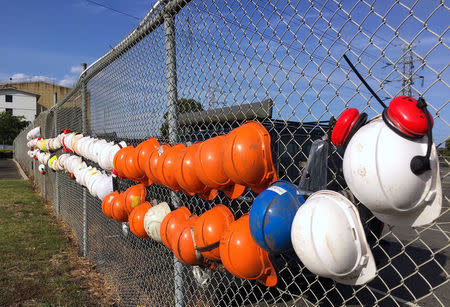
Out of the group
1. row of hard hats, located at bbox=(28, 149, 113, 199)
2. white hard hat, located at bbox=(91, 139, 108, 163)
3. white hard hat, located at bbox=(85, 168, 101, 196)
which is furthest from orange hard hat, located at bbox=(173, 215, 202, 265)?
white hard hat, located at bbox=(85, 168, 101, 196)

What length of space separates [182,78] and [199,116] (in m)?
0.35

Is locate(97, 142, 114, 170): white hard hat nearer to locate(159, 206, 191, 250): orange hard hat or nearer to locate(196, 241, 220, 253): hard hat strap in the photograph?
locate(159, 206, 191, 250): orange hard hat

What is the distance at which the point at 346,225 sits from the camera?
1.24 meters

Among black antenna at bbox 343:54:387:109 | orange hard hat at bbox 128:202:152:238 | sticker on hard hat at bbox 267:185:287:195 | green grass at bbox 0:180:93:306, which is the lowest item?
green grass at bbox 0:180:93:306

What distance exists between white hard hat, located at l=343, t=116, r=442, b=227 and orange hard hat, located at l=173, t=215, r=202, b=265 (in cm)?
123

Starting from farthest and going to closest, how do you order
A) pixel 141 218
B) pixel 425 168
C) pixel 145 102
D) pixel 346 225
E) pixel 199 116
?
1. pixel 145 102
2. pixel 141 218
3. pixel 199 116
4. pixel 346 225
5. pixel 425 168

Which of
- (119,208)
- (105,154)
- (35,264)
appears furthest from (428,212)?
(35,264)

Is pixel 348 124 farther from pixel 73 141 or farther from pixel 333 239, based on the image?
pixel 73 141

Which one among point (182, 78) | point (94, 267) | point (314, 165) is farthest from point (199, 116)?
point (94, 267)

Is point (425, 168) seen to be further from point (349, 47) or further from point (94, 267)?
point (94, 267)

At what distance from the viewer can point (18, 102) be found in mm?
66125

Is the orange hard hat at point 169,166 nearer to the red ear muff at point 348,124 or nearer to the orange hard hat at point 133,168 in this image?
the orange hard hat at point 133,168

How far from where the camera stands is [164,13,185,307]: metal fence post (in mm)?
2658

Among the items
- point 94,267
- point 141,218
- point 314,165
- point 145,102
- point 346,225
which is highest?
point 145,102
